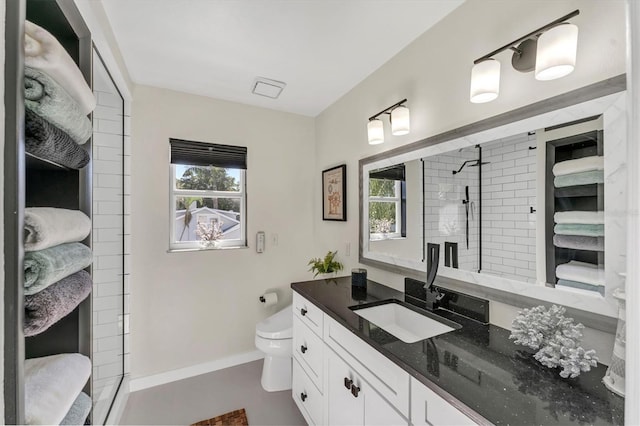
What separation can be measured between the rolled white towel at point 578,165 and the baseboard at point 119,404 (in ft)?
8.83

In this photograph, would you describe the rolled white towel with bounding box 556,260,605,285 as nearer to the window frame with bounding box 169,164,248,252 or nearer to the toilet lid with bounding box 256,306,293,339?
the toilet lid with bounding box 256,306,293,339

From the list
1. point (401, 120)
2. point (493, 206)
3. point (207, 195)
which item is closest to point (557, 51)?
point (493, 206)

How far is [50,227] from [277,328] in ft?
5.41

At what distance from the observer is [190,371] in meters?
2.30

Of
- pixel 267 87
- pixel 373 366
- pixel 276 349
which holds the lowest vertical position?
pixel 276 349

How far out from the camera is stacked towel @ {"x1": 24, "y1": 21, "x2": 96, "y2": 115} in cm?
68

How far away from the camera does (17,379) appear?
579 millimetres

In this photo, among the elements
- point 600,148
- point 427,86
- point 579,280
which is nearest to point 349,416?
point 579,280

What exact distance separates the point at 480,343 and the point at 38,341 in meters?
1.71

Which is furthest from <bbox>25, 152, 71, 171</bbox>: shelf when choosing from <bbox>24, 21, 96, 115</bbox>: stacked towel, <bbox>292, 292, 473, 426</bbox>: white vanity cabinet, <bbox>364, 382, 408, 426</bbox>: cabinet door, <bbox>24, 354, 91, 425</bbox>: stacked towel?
<bbox>364, 382, 408, 426</bbox>: cabinet door

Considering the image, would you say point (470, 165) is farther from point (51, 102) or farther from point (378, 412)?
point (51, 102)

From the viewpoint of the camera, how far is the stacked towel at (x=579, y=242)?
0.91 metres

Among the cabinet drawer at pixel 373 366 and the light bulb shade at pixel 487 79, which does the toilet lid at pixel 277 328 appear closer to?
the cabinet drawer at pixel 373 366

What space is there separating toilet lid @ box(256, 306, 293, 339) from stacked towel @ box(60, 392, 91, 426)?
113 cm
